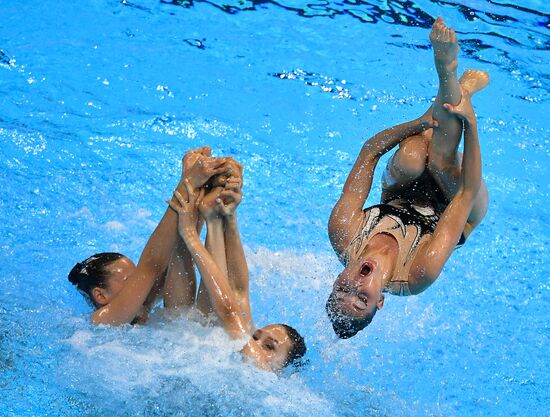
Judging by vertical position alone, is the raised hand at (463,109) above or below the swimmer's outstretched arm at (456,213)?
above

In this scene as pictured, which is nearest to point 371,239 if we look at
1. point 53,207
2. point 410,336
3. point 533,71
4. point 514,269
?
point 410,336

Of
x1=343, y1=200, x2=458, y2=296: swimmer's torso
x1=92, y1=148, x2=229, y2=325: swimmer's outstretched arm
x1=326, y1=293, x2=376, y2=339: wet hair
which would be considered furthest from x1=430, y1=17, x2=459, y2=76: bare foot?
x1=92, y1=148, x2=229, y2=325: swimmer's outstretched arm

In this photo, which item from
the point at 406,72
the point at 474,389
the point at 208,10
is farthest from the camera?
the point at 208,10

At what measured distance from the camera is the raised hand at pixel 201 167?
3781 millimetres

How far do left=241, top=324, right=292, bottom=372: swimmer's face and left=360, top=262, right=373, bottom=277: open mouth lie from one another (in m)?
0.61

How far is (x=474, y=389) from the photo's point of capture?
4559mm

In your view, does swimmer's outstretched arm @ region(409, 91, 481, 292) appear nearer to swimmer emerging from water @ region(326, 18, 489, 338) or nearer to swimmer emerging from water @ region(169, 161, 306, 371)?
swimmer emerging from water @ region(326, 18, 489, 338)

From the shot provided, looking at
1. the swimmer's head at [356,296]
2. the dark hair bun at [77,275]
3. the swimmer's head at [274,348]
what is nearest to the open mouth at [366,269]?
the swimmer's head at [356,296]

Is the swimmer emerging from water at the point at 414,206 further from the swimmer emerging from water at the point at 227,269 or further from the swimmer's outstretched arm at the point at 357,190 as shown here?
the swimmer emerging from water at the point at 227,269

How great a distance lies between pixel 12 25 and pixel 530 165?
465cm

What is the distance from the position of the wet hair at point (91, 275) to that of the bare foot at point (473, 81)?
1.99 m

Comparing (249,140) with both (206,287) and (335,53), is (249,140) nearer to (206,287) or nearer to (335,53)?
(335,53)

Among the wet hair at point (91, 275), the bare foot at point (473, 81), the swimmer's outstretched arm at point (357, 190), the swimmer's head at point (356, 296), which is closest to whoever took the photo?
the swimmer's head at point (356, 296)

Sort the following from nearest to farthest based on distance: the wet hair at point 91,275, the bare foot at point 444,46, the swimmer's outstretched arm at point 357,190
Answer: the bare foot at point 444,46 < the swimmer's outstretched arm at point 357,190 < the wet hair at point 91,275
